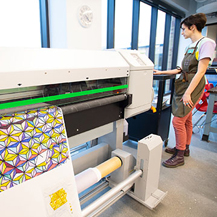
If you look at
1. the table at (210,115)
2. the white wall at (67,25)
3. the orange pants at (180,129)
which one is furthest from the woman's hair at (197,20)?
the white wall at (67,25)

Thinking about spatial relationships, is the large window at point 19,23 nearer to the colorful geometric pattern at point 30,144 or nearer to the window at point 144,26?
the colorful geometric pattern at point 30,144

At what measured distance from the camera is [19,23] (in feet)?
7.94

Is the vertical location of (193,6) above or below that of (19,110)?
above

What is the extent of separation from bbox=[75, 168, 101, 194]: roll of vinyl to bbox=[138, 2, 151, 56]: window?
3799mm

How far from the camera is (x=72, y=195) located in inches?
30.7

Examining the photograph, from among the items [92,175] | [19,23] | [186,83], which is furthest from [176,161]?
[19,23]

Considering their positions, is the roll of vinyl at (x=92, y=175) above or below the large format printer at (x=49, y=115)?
below

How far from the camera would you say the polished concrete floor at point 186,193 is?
4.31 feet

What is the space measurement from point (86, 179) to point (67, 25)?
232 centimetres

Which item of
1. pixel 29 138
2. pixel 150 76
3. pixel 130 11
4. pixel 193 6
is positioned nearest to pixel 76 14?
pixel 130 11

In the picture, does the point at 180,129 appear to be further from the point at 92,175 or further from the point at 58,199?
the point at 58,199

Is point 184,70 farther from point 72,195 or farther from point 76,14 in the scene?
point 76,14

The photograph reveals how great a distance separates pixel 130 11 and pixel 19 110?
3.95 metres

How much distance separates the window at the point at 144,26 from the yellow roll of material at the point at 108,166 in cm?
362
